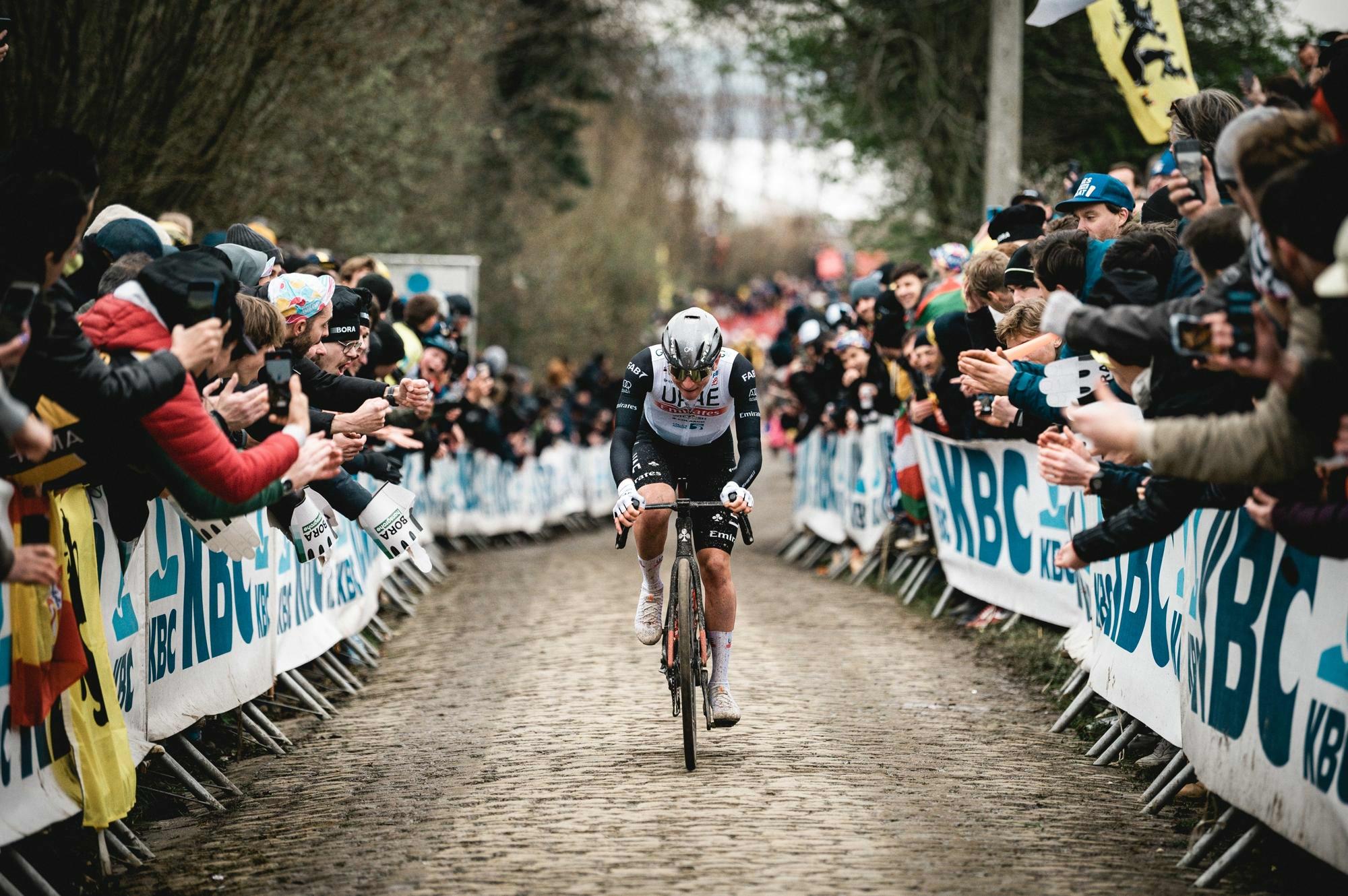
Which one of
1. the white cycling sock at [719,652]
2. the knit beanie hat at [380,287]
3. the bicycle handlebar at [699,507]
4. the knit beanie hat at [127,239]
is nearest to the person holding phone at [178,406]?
the knit beanie hat at [127,239]

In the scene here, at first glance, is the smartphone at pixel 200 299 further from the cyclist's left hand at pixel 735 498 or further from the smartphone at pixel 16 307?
the cyclist's left hand at pixel 735 498

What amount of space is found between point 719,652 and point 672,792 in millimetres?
1393

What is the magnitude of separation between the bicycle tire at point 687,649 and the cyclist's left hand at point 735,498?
13.0 inches

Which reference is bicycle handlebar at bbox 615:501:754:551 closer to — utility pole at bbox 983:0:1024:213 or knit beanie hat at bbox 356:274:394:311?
knit beanie hat at bbox 356:274:394:311

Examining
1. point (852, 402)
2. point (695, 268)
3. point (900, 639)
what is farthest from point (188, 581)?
point (695, 268)

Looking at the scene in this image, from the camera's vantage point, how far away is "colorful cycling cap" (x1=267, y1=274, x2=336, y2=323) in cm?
836

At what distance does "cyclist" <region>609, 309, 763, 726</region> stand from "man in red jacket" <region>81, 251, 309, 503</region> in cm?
219

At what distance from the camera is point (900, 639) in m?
11.8

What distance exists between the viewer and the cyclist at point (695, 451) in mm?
7797

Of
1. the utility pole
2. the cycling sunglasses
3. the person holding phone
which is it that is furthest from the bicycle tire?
the utility pole

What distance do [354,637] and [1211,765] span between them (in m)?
6.83

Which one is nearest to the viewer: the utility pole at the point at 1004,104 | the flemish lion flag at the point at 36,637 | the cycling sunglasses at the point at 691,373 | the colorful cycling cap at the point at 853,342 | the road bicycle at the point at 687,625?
the flemish lion flag at the point at 36,637

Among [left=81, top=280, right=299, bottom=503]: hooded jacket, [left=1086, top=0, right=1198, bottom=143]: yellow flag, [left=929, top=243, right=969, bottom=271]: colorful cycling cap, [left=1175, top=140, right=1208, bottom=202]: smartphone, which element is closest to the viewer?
[left=81, top=280, right=299, bottom=503]: hooded jacket

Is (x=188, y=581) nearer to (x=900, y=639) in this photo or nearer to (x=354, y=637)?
(x=354, y=637)
